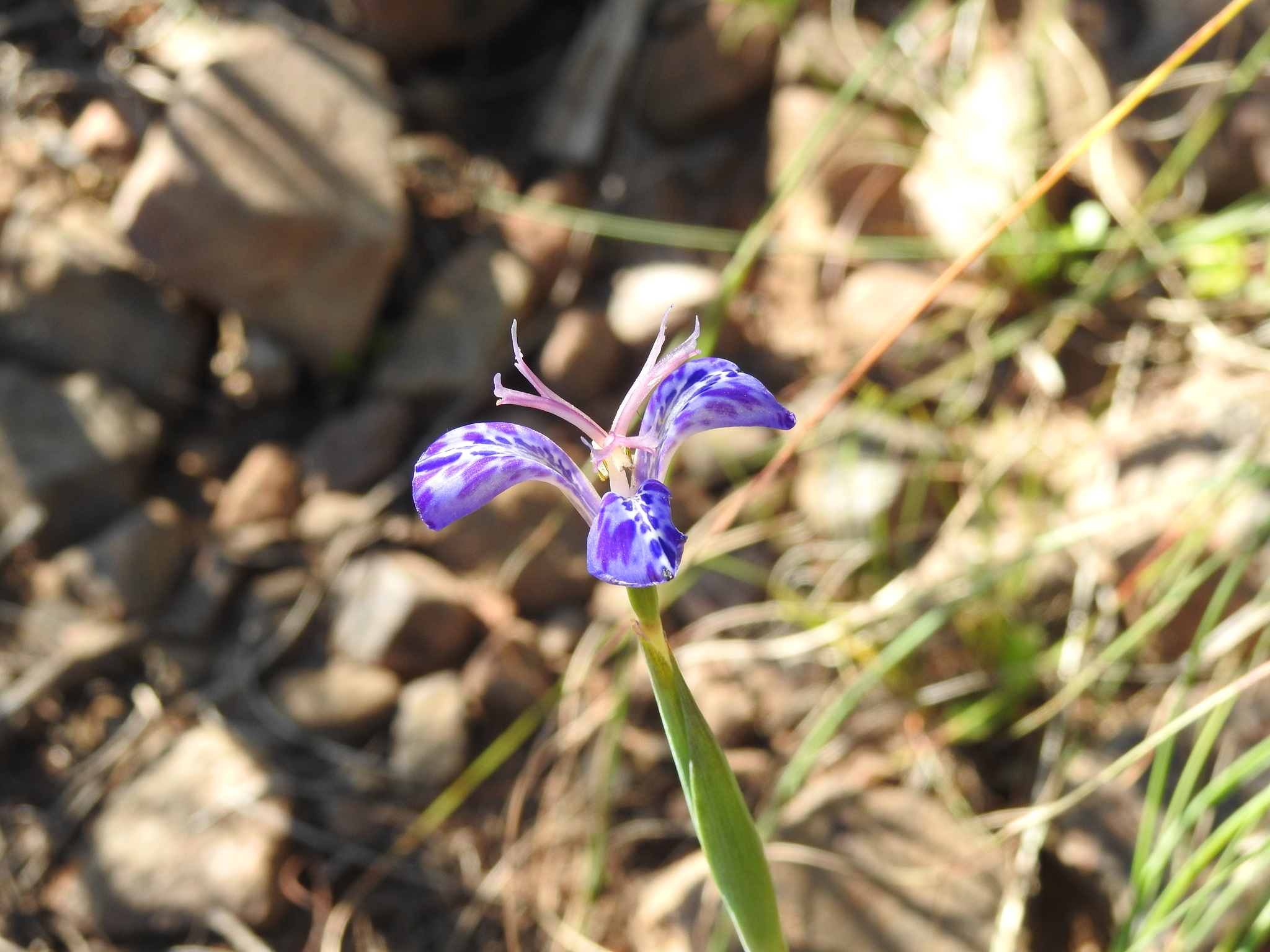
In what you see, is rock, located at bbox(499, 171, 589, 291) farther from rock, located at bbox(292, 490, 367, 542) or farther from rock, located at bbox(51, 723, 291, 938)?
rock, located at bbox(51, 723, 291, 938)

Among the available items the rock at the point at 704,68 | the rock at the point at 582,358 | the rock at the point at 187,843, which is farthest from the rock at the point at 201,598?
the rock at the point at 704,68

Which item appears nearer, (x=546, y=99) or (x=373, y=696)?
(x=373, y=696)

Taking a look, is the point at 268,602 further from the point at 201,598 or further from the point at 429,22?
the point at 429,22

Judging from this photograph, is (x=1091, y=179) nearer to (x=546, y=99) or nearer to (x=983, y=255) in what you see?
(x=983, y=255)

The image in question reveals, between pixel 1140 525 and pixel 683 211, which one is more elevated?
pixel 683 211

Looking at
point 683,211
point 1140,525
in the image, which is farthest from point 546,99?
point 1140,525
